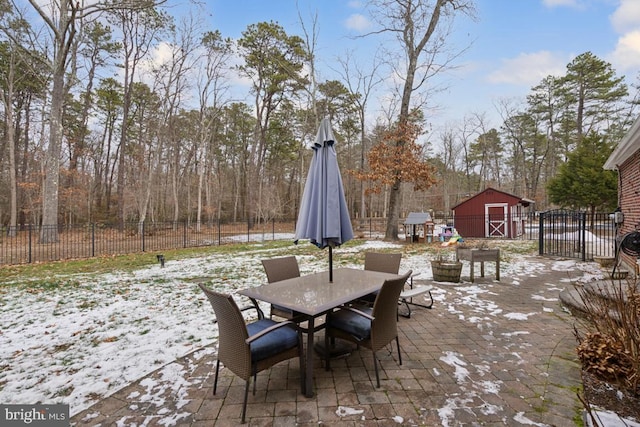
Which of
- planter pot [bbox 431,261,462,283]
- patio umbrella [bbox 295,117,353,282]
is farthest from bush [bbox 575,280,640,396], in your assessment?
planter pot [bbox 431,261,462,283]

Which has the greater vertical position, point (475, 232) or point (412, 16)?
point (412, 16)

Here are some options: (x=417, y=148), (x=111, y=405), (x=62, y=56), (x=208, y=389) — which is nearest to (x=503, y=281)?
(x=208, y=389)

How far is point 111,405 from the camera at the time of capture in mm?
2100

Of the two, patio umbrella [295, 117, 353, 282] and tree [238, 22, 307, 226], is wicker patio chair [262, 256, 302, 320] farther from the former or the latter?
tree [238, 22, 307, 226]

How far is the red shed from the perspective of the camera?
16.0 metres

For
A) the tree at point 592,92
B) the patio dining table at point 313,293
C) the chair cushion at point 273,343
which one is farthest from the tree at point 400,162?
the tree at point 592,92

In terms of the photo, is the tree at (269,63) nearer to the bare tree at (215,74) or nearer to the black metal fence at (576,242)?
the bare tree at (215,74)

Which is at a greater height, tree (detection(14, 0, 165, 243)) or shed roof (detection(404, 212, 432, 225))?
tree (detection(14, 0, 165, 243))

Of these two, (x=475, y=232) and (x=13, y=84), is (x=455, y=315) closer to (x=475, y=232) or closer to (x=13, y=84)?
(x=475, y=232)

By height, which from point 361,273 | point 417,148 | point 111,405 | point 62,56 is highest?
point 62,56

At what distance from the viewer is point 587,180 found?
16.1 meters

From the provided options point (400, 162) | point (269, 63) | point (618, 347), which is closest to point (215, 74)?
point (269, 63)

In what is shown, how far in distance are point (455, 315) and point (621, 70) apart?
26615mm

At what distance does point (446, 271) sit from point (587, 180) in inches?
663
